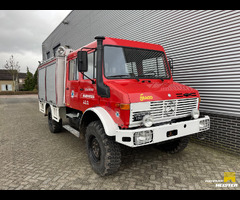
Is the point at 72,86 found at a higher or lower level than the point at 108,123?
higher

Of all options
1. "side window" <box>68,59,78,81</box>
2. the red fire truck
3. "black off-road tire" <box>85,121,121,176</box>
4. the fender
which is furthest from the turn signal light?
"side window" <box>68,59,78,81</box>

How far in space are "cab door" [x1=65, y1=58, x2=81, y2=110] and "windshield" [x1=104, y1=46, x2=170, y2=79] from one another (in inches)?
51.0

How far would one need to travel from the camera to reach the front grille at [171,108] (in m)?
3.03

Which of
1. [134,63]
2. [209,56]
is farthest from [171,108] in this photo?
[209,56]

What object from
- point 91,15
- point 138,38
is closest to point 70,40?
point 91,15

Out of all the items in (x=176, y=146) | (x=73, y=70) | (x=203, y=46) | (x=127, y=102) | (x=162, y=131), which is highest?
(x=203, y=46)

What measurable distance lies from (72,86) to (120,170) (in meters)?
2.47

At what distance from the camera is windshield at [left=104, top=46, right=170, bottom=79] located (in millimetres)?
3371

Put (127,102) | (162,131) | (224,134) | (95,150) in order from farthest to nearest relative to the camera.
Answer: (224,134) → (95,150) → (162,131) → (127,102)

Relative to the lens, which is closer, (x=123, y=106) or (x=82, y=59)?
(x=123, y=106)

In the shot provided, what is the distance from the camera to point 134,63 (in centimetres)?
362

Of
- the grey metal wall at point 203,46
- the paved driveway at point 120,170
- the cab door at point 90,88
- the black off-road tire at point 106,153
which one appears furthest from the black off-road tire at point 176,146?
the cab door at point 90,88

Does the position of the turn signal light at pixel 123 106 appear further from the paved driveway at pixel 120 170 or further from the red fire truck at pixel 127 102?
the paved driveway at pixel 120 170

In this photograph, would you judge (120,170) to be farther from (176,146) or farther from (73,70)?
(73,70)
